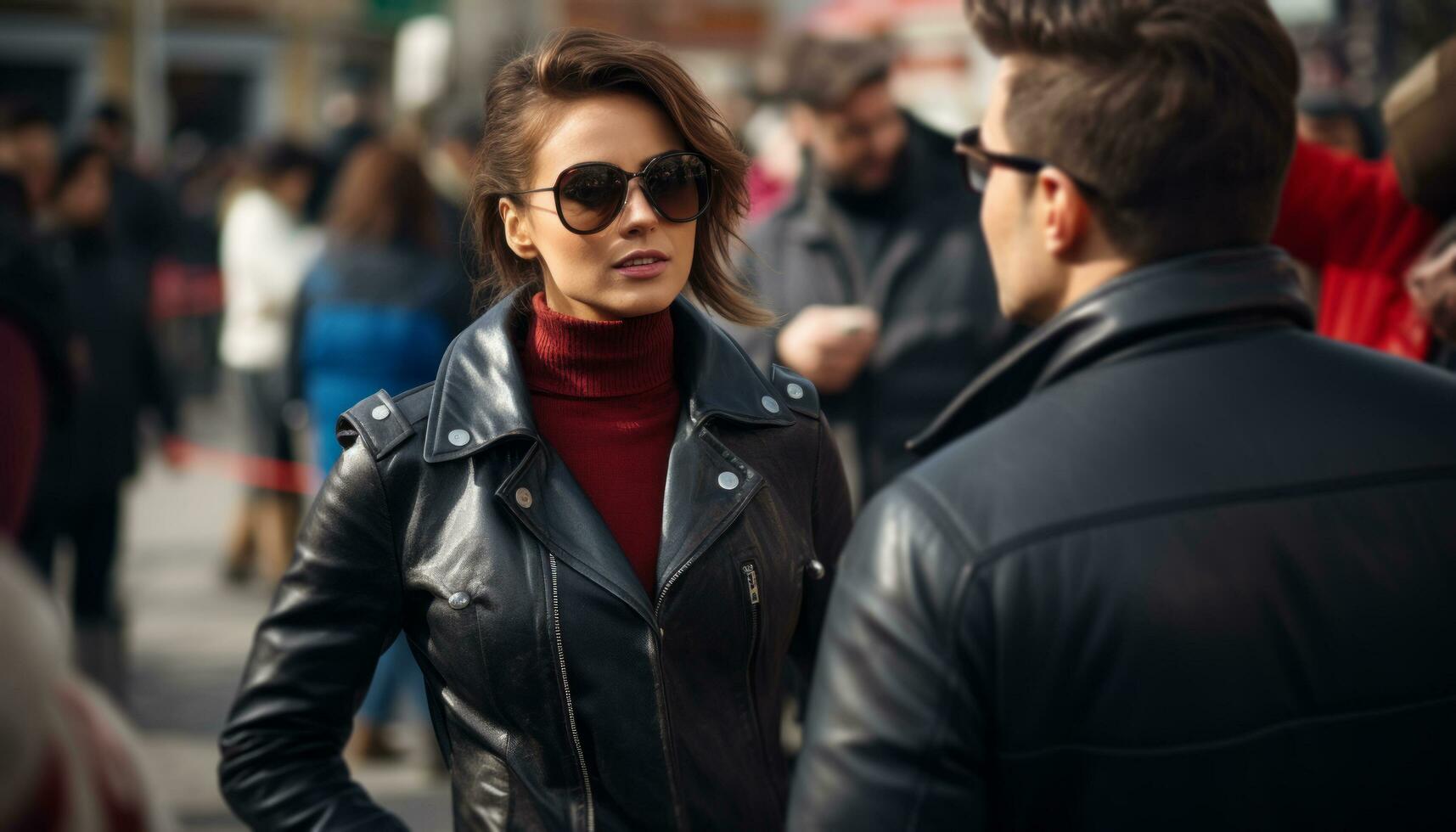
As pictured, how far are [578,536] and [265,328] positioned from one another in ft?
22.2

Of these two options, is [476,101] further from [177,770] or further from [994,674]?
[994,674]

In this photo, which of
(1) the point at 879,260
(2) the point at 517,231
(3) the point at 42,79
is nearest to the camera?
(2) the point at 517,231

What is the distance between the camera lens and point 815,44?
499cm

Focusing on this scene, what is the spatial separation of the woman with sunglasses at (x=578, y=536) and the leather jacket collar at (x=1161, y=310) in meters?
0.68

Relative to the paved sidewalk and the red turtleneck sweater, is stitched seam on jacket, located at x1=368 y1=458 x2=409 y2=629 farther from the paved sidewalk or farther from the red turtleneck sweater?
the paved sidewalk

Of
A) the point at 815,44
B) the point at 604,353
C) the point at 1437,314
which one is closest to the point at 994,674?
the point at 604,353

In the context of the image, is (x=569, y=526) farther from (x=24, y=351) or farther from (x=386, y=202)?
(x=386, y=202)

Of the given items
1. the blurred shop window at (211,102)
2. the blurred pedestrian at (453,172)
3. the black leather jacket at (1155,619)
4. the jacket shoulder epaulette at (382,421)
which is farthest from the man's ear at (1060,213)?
the blurred shop window at (211,102)

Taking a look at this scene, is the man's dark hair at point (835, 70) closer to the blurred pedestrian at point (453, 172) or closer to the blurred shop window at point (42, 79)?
the blurred pedestrian at point (453, 172)

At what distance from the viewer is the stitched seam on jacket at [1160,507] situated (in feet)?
5.15

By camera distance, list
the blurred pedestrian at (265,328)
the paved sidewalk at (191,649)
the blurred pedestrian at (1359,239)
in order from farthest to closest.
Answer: the blurred pedestrian at (265,328) → the paved sidewalk at (191,649) → the blurred pedestrian at (1359,239)

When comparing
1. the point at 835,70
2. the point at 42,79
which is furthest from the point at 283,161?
the point at 42,79

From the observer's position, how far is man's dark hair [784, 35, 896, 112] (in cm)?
472

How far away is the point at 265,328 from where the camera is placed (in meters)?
8.62
